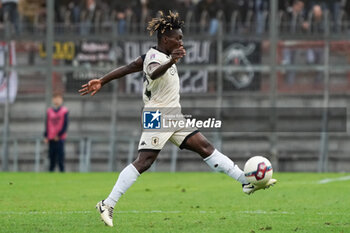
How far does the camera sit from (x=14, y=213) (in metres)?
9.61

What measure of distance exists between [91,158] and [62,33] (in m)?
3.23

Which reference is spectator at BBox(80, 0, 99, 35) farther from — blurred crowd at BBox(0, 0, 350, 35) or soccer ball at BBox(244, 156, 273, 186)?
soccer ball at BBox(244, 156, 273, 186)

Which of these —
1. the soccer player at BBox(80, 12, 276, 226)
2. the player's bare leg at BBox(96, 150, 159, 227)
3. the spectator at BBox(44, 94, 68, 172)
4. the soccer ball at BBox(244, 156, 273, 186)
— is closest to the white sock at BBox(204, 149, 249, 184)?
the soccer player at BBox(80, 12, 276, 226)

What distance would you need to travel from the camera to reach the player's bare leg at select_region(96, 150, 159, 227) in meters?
8.20

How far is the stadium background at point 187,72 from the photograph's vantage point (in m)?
20.0

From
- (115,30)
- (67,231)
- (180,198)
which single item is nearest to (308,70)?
(115,30)

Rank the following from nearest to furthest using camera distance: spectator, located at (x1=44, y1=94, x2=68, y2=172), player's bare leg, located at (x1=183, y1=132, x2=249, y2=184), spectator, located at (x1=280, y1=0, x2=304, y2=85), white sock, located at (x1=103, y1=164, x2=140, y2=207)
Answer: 1. white sock, located at (x1=103, y1=164, x2=140, y2=207)
2. player's bare leg, located at (x1=183, y1=132, x2=249, y2=184)
3. spectator, located at (x1=44, y1=94, x2=68, y2=172)
4. spectator, located at (x1=280, y1=0, x2=304, y2=85)

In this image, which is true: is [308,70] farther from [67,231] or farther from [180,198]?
[67,231]

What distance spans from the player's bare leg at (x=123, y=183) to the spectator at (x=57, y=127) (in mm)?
10646

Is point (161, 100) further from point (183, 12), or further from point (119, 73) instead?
point (183, 12)

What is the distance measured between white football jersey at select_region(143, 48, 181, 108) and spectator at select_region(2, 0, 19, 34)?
12.6 m

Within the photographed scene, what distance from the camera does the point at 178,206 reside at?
10586mm

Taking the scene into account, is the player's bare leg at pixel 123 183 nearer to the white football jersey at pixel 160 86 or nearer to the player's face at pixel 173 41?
the white football jersey at pixel 160 86

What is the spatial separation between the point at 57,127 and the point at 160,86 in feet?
34.9
